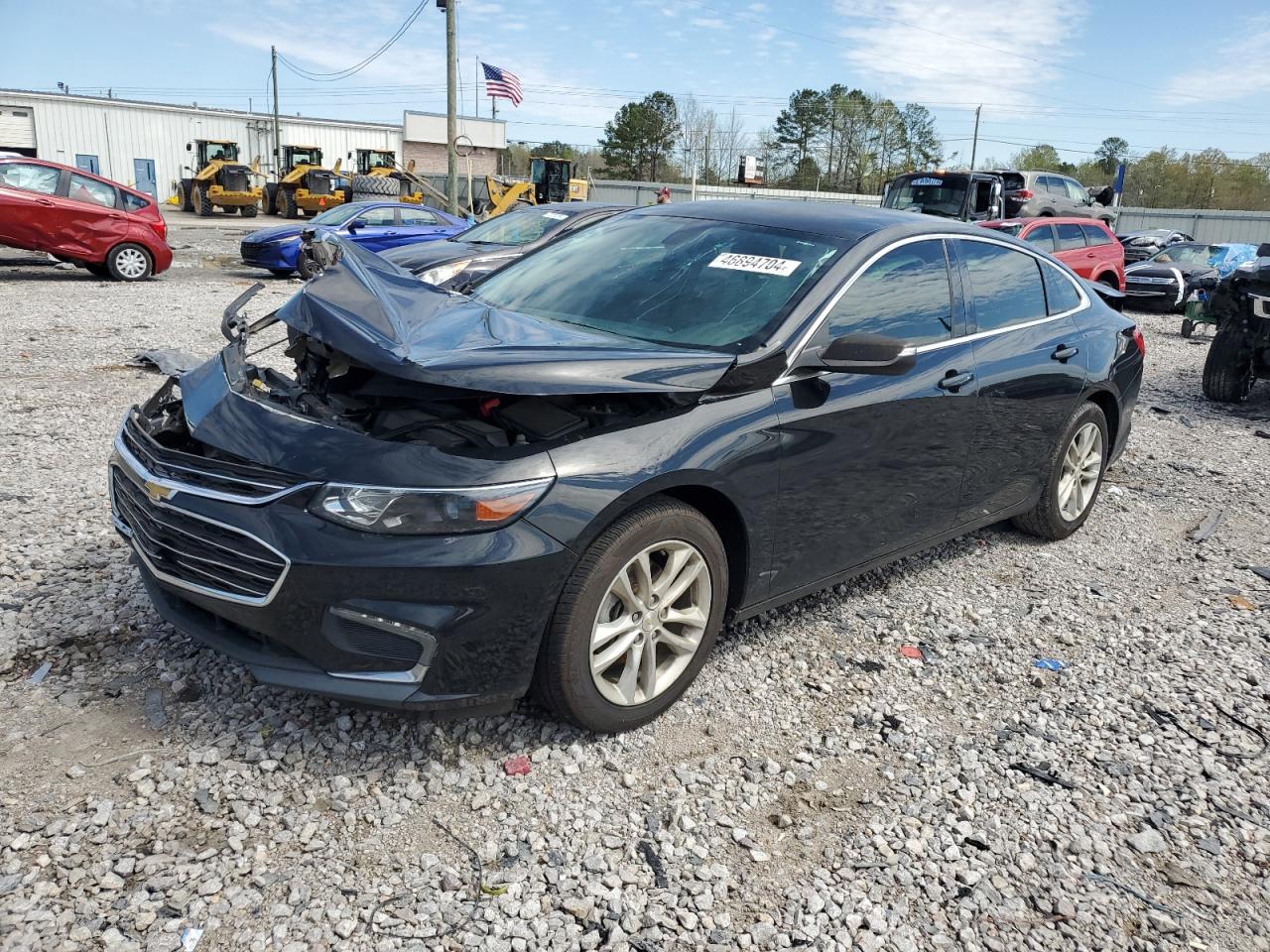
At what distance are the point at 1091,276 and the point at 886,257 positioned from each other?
501 inches

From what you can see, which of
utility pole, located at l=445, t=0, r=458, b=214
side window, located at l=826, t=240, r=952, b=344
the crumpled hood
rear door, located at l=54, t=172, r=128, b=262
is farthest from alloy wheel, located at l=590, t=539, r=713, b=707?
utility pole, located at l=445, t=0, r=458, b=214

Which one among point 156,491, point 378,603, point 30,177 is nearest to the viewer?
point 378,603

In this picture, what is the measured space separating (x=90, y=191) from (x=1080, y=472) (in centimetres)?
1490

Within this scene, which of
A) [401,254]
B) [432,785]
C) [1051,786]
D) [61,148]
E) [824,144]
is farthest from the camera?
[824,144]

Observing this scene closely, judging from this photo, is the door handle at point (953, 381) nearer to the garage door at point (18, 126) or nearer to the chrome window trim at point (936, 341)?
the chrome window trim at point (936, 341)

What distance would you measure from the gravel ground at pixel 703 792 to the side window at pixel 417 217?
13.1m

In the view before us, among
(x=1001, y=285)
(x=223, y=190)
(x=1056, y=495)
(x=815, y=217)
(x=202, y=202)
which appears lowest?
(x=1056, y=495)

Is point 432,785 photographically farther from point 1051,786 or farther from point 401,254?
point 401,254

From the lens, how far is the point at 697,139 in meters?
67.5

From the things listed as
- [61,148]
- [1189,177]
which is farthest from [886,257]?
[1189,177]

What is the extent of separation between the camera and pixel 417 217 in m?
16.9

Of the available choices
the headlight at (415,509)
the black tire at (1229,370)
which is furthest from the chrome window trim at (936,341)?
the black tire at (1229,370)

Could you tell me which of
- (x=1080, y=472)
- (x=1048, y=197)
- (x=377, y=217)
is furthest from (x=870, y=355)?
(x=1048, y=197)

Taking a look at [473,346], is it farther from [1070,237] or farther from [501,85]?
[501,85]
